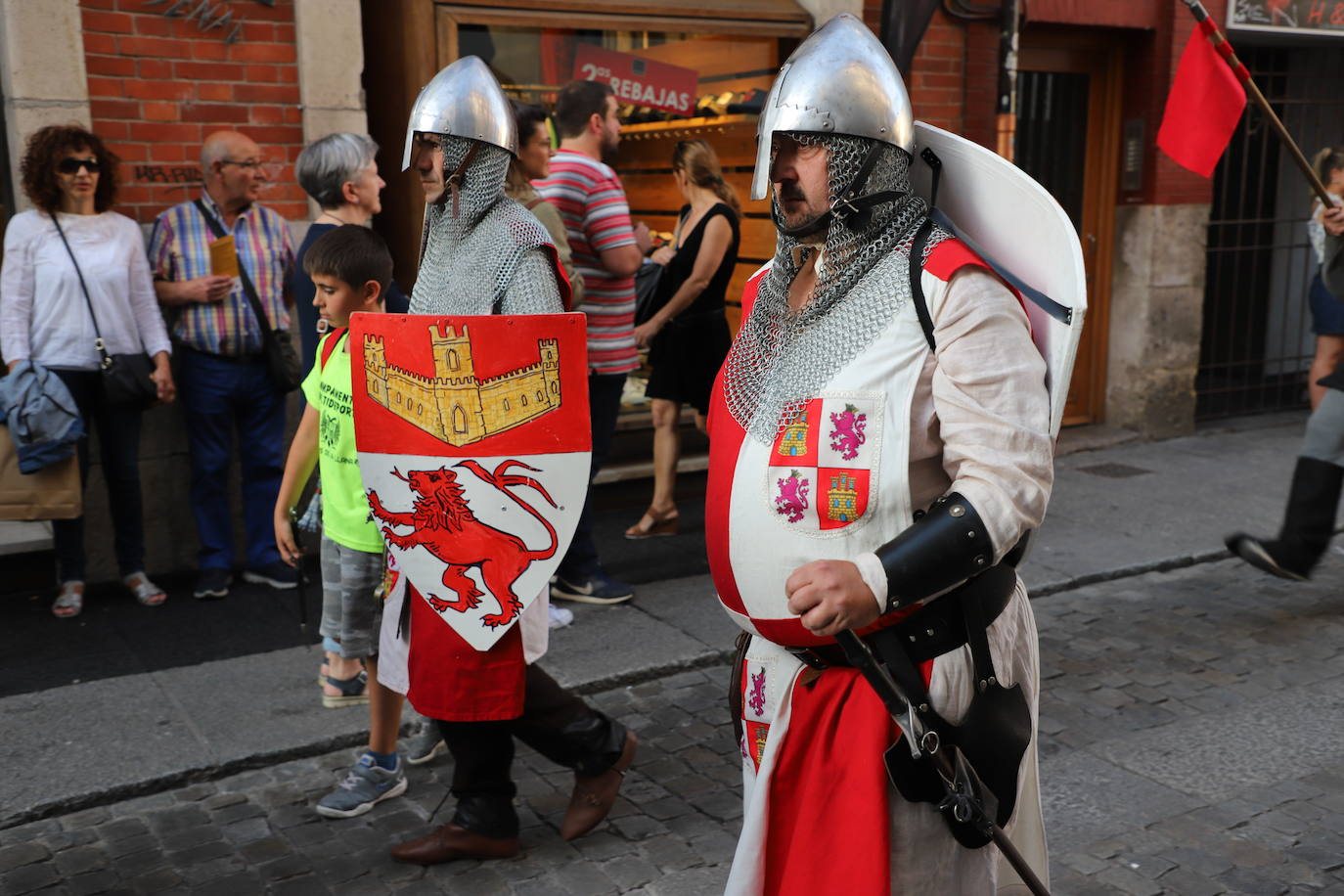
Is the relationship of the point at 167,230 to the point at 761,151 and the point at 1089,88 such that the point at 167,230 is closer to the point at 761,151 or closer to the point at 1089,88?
the point at 761,151

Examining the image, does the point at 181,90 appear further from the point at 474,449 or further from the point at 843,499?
the point at 843,499

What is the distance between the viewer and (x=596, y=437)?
18.0ft

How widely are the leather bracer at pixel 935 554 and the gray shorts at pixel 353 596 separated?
1964 millimetres

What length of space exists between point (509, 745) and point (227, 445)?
2992 millimetres

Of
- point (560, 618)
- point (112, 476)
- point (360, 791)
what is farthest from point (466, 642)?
point (112, 476)

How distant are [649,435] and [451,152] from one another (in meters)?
4.21

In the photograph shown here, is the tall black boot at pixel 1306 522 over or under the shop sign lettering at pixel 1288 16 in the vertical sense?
under

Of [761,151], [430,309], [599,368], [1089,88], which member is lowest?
[599,368]

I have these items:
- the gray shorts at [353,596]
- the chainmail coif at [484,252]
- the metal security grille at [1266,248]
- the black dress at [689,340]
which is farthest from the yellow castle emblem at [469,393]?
the metal security grille at [1266,248]

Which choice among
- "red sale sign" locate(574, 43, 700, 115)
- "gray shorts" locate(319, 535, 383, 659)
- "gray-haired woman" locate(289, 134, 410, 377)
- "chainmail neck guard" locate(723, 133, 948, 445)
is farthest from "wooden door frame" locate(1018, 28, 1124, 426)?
"chainmail neck guard" locate(723, 133, 948, 445)

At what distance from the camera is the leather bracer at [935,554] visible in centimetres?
195

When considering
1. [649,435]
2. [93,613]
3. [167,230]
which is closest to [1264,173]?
[649,435]

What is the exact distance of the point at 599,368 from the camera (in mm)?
5531

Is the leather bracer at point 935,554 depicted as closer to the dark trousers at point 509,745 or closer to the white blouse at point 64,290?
the dark trousers at point 509,745
